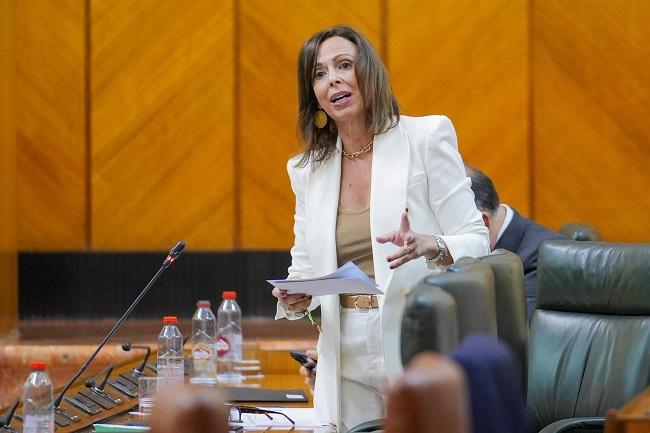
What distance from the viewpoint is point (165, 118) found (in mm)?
7098

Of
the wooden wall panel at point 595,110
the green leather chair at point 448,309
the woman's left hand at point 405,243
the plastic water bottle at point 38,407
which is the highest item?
the wooden wall panel at point 595,110

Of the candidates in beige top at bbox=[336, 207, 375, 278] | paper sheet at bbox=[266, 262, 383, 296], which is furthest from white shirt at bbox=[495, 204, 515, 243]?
paper sheet at bbox=[266, 262, 383, 296]

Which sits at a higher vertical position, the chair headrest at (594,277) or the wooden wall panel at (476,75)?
the wooden wall panel at (476,75)

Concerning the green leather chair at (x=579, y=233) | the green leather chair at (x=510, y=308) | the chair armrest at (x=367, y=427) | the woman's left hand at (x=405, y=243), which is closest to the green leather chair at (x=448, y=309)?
the green leather chair at (x=510, y=308)

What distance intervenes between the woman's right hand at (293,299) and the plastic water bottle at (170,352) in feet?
2.26

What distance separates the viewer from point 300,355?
11.5ft

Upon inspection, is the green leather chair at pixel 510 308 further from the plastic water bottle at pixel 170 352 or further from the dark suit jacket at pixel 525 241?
the dark suit jacket at pixel 525 241

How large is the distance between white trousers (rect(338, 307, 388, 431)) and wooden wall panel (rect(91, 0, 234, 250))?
13.3 ft

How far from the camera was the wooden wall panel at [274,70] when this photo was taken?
7098mm

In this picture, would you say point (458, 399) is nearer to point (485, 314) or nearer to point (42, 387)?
point (485, 314)

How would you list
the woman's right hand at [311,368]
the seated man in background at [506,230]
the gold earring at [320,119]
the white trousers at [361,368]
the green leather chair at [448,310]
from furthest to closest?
the seated man in background at [506,230]
the woman's right hand at [311,368]
the gold earring at [320,119]
the white trousers at [361,368]
the green leather chair at [448,310]

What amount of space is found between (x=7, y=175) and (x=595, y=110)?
331cm

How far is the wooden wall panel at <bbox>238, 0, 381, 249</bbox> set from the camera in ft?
23.3

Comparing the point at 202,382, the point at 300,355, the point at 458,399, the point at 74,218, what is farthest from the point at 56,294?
the point at 458,399
